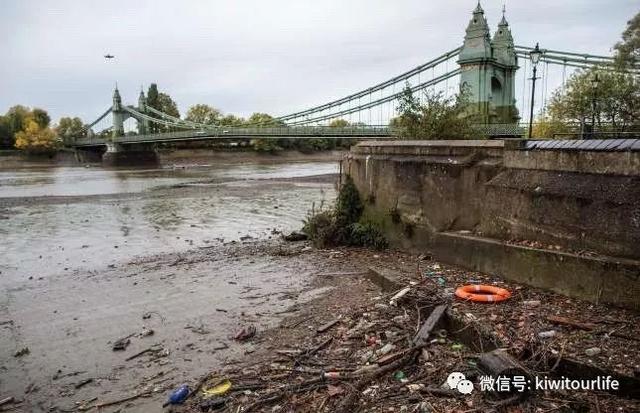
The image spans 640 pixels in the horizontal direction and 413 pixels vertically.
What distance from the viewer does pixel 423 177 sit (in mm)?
8383

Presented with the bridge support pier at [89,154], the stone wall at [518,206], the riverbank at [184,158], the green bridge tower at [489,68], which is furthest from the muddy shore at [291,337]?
the bridge support pier at [89,154]

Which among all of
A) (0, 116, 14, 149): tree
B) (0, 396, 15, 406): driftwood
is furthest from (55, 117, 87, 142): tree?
(0, 396, 15, 406): driftwood

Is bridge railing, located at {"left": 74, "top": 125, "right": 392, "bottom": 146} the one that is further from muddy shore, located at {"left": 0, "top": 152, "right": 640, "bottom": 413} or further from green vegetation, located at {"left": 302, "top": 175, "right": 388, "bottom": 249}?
muddy shore, located at {"left": 0, "top": 152, "right": 640, "bottom": 413}

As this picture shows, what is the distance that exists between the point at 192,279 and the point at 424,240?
4237mm

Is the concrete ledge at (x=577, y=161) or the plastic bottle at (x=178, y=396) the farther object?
the concrete ledge at (x=577, y=161)

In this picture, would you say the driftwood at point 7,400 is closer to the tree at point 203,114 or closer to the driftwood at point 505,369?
the driftwood at point 505,369

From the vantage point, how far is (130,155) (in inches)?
2484

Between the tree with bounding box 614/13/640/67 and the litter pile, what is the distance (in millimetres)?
23061

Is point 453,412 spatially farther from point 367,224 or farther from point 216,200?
point 216,200

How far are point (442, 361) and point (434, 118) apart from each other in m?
7.84

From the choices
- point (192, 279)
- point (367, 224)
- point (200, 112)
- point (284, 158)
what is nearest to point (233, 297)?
point (192, 279)

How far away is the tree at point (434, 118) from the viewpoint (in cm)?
1089

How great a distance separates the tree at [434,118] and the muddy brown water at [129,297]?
450 centimetres

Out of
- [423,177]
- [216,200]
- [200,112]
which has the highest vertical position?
[200,112]
